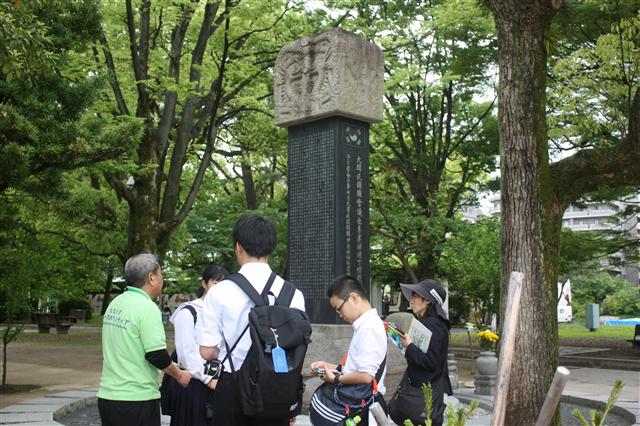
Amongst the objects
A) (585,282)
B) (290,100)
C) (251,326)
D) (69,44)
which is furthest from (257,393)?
(585,282)

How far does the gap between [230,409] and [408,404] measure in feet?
5.22

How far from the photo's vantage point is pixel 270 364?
3184 mm

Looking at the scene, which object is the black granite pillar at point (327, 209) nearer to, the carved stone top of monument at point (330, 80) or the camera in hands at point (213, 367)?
the carved stone top of monument at point (330, 80)

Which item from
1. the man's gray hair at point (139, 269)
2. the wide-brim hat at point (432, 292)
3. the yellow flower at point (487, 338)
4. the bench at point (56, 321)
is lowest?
the bench at point (56, 321)

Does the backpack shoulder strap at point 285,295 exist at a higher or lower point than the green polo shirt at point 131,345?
higher

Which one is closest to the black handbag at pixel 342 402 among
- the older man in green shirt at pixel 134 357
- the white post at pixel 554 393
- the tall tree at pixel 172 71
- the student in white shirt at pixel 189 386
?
the student in white shirt at pixel 189 386

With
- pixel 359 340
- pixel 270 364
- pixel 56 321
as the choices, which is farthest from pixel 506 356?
pixel 56 321

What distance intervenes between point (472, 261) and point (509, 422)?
9135 millimetres

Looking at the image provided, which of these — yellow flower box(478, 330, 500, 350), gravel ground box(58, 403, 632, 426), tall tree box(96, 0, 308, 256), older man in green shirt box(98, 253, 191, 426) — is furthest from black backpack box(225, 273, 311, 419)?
tall tree box(96, 0, 308, 256)

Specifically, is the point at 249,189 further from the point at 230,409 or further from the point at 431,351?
the point at 230,409

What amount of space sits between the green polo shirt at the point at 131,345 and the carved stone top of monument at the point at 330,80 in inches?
205

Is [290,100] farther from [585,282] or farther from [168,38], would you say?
[585,282]

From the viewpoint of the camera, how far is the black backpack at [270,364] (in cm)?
317

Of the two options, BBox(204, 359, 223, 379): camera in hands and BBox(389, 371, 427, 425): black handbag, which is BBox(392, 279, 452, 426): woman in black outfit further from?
BBox(204, 359, 223, 379): camera in hands
